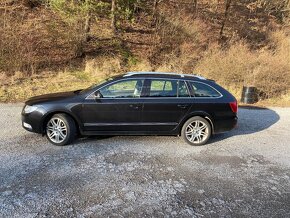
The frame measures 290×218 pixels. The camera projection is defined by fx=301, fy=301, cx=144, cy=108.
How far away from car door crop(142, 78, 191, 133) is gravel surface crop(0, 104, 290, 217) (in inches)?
18.4

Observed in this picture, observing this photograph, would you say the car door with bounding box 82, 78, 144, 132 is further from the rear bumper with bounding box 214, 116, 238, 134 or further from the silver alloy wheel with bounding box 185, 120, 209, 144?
the rear bumper with bounding box 214, 116, 238, 134

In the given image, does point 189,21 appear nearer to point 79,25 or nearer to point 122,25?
point 122,25

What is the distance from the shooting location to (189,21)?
62.2 feet

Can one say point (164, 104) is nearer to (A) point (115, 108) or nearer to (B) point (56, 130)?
(A) point (115, 108)

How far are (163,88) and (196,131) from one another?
1.23 meters

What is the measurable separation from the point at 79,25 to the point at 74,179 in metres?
13.0

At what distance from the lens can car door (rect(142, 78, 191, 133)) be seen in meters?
6.60

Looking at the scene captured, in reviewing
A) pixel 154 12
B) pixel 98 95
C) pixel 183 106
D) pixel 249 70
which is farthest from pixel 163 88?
pixel 154 12

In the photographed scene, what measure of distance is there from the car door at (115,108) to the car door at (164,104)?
186mm

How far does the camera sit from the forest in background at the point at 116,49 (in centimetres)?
1328

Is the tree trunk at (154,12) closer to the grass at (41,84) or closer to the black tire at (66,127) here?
the grass at (41,84)

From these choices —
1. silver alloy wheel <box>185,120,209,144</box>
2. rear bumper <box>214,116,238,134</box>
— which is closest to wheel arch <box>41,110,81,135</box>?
silver alloy wheel <box>185,120,209,144</box>

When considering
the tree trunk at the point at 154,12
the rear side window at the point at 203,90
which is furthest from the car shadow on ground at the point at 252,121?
the tree trunk at the point at 154,12

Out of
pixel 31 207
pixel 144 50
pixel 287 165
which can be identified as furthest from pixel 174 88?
pixel 144 50
